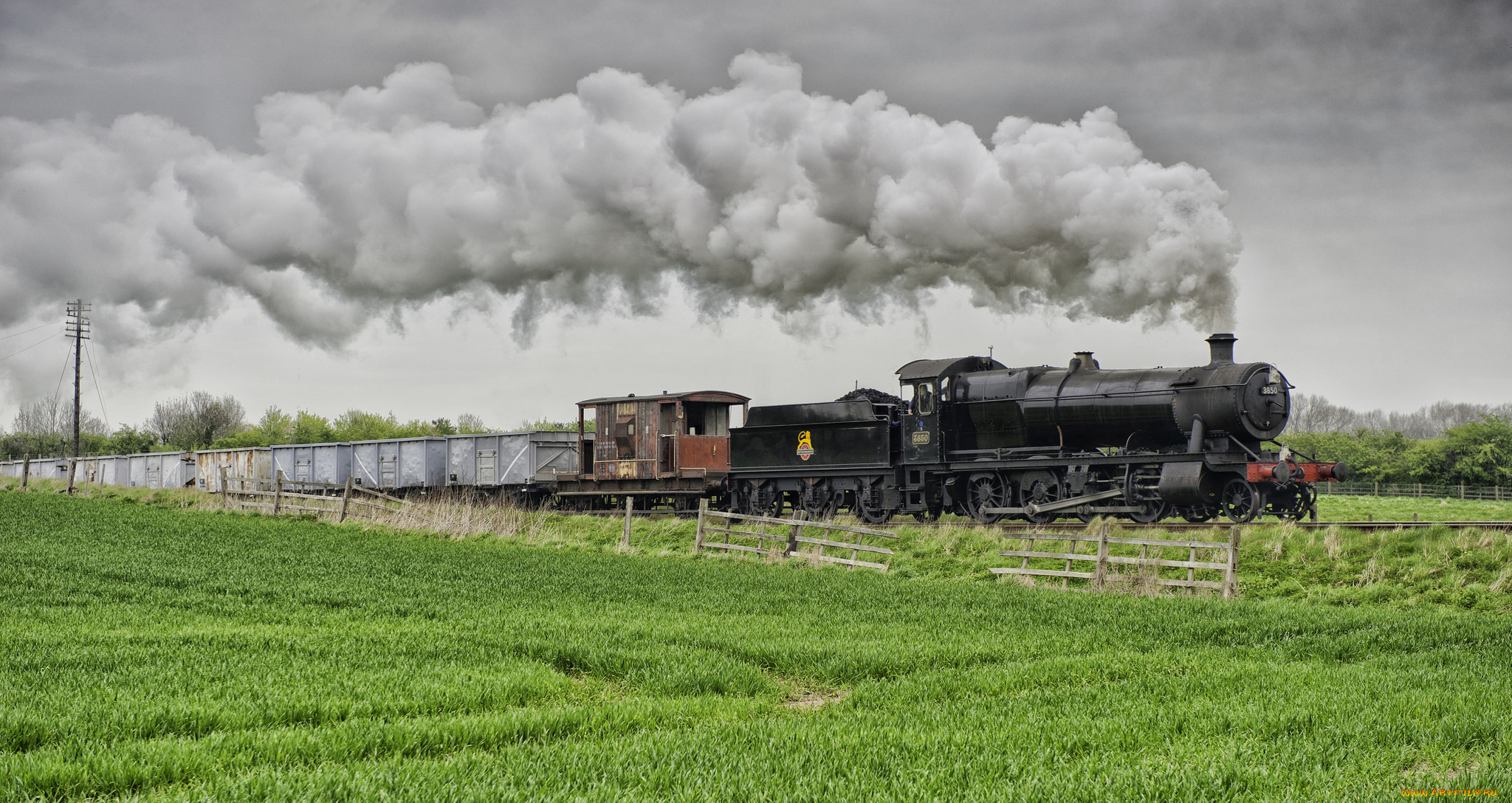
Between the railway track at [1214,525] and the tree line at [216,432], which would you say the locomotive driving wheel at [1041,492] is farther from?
the tree line at [216,432]

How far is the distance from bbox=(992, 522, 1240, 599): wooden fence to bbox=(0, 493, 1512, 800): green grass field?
1013 millimetres

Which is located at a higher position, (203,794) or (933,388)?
(933,388)

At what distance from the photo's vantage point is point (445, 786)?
4840 mm

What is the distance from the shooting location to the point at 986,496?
21.2m

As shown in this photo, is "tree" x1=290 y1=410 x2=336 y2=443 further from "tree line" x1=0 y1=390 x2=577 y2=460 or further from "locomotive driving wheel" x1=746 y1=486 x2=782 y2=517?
"locomotive driving wheel" x1=746 y1=486 x2=782 y2=517

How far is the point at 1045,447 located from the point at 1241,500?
3627 mm

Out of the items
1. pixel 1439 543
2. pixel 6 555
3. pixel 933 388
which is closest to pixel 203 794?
pixel 6 555

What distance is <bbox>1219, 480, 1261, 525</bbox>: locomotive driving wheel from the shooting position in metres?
17.9

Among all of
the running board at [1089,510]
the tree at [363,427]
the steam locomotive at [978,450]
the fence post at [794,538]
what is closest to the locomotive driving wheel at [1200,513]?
the steam locomotive at [978,450]

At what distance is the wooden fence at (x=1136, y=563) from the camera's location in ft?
45.8

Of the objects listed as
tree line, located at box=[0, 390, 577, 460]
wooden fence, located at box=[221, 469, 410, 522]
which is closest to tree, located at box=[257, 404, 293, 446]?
tree line, located at box=[0, 390, 577, 460]

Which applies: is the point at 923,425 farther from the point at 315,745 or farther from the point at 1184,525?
the point at 315,745

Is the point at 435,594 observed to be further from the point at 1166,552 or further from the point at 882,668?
the point at 1166,552

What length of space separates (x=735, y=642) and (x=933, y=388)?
43.1 feet
